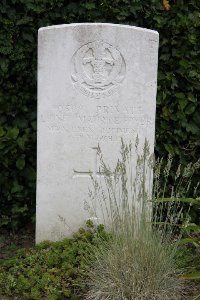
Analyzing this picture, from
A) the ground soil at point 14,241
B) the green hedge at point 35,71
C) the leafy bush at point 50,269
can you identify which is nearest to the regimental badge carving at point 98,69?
the green hedge at point 35,71

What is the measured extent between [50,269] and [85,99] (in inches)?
50.4

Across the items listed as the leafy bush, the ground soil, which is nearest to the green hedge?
the ground soil

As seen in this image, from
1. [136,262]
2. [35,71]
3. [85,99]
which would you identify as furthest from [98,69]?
[136,262]

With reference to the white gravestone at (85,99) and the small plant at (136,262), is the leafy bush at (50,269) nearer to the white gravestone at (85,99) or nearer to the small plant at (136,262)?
the small plant at (136,262)

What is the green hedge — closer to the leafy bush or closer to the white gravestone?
the white gravestone

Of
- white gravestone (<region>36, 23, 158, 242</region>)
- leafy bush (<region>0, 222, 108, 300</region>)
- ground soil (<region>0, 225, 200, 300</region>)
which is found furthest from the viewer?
ground soil (<region>0, 225, 200, 300</region>)

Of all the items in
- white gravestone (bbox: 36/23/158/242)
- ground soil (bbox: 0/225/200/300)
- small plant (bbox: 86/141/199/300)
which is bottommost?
ground soil (bbox: 0/225/200/300)

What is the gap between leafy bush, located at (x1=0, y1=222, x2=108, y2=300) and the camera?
12.1 feet

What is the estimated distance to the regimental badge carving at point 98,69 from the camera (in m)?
4.10

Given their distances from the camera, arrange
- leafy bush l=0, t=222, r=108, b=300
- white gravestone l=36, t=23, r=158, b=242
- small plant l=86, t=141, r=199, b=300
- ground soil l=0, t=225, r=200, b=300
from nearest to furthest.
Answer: small plant l=86, t=141, r=199, b=300
leafy bush l=0, t=222, r=108, b=300
white gravestone l=36, t=23, r=158, b=242
ground soil l=0, t=225, r=200, b=300

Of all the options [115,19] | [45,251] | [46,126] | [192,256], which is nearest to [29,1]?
[115,19]

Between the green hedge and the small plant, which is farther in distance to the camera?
the green hedge

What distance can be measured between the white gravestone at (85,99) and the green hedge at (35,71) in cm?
66

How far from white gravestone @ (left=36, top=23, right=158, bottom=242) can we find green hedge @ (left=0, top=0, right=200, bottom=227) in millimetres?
659
